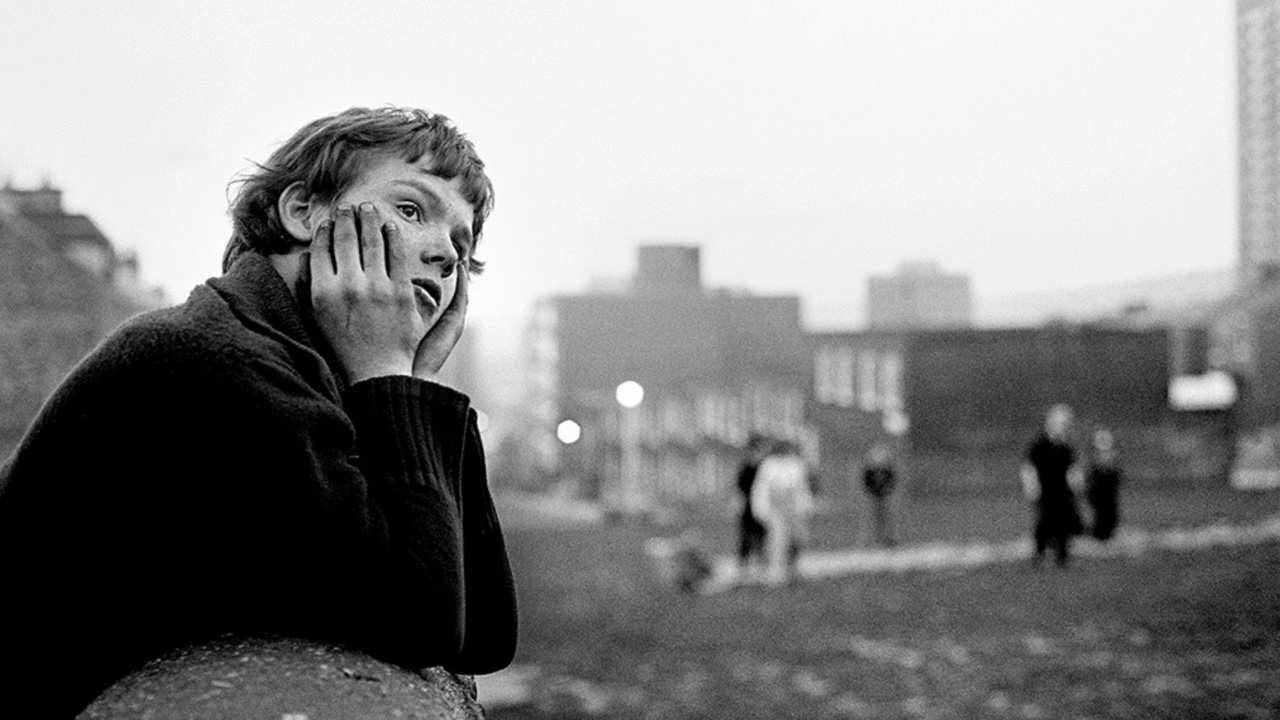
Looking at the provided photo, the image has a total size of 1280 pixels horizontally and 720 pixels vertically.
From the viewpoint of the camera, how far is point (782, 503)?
11.7m

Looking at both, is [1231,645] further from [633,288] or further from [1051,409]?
[633,288]

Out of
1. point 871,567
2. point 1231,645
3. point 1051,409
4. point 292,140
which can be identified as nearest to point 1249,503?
point 1051,409

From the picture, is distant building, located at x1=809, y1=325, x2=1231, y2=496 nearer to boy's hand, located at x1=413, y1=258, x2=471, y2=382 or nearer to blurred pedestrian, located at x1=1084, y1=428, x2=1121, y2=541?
blurred pedestrian, located at x1=1084, y1=428, x2=1121, y2=541

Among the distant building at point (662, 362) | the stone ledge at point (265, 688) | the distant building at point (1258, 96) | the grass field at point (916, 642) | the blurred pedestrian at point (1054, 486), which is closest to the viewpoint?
the stone ledge at point (265, 688)

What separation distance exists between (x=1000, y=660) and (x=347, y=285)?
9.16 metres

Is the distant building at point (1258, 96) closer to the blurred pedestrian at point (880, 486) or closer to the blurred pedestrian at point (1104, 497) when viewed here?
the blurred pedestrian at point (1104, 497)

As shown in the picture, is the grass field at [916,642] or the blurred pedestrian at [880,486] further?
the blurred pedestrian at [880,486]

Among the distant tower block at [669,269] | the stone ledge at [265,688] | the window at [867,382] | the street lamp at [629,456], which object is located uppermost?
the distant tower block at [669,269]

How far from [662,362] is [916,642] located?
124 feet

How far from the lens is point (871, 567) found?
13391 mm

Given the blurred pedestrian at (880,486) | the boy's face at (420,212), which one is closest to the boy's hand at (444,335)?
the boy's face at (420,212)

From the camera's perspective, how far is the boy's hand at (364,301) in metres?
1.14

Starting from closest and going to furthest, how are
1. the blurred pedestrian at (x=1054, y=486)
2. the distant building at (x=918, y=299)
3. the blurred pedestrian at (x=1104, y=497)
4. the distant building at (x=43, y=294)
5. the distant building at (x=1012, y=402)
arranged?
the distant building at (x=43, y=294) < the blurred pedestrian at (x=1054, y=486) < the blurred pedestrian at (x=1104, y=497) < the distant building at (x=1012, y=402) < the distant building at (x=918, y=299)

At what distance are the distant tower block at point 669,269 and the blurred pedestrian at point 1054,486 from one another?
31.7 metres
